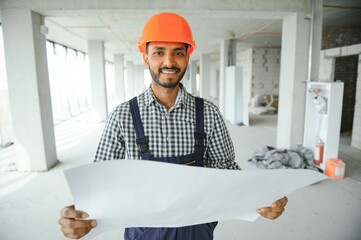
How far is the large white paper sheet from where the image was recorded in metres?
0.66

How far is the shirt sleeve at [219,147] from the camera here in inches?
43.2

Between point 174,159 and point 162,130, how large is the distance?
137mm

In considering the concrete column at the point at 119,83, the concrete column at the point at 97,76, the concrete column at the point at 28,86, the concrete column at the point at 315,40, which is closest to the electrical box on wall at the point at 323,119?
the concrete column at the point at 315,40

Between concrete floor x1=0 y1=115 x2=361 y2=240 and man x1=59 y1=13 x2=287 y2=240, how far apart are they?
4.76 feet

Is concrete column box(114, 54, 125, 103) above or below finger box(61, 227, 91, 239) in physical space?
above

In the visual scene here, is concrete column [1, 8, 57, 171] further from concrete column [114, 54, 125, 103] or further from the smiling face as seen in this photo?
concrete column [114, 54, 125, 103]

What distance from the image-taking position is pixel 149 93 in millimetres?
1077

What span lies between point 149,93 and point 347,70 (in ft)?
23.0

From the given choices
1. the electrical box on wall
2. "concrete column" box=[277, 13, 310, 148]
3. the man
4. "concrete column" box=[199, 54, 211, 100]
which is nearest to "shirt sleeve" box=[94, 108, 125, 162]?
the man

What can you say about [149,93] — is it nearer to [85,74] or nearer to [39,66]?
[39,66]

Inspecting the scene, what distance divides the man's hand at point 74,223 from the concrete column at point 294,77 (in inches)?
161

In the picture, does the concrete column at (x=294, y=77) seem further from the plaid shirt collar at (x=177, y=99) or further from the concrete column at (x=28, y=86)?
the concrete column at (x=28, y=86)

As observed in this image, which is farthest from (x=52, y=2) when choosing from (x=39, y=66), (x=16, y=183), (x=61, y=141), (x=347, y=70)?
(x=347, y=70)

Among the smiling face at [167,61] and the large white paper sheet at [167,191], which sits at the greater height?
the smiling face at [167,61]
